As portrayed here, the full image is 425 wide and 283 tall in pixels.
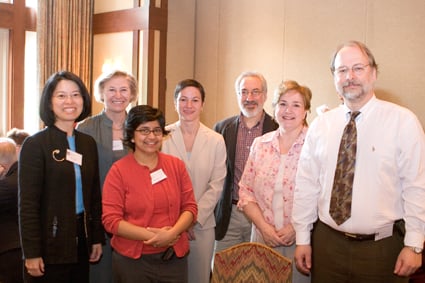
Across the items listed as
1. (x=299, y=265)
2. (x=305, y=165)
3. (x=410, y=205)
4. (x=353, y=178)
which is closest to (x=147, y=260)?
(x=299, y=265)

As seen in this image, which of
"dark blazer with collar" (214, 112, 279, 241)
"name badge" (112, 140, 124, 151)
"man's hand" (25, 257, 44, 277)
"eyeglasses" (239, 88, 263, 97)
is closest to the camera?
"man's hand" (25, 257, 44, 277)

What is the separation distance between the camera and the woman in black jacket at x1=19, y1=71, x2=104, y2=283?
2.42 metres

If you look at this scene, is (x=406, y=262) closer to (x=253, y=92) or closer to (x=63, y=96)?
(x=253, y=92)

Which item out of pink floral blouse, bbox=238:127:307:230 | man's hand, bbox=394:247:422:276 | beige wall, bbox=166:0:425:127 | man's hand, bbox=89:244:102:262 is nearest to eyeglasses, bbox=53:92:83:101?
man's hand, bbox=89:244:102:262

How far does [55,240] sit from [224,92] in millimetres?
4261

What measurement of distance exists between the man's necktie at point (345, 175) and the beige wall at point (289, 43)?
8.15 feet

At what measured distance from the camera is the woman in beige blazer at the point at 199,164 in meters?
3.09

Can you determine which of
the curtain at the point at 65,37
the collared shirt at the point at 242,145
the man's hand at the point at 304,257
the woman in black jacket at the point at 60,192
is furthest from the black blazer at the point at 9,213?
A: the curtain at the point at 65,37

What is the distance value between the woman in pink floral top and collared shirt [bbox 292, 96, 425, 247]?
366 mm

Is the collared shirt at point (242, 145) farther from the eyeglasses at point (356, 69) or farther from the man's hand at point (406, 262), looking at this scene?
the man's hand at point (406, 262)

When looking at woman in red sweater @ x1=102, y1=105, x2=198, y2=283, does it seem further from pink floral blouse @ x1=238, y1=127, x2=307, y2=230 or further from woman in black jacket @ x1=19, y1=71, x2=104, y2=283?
pink floral blouse @ x1=238, y1=127, x2=307, y2=230

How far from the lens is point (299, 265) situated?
8.28 feet

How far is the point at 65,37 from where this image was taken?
6.84m

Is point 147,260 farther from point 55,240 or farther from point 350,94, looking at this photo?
point 350,94
